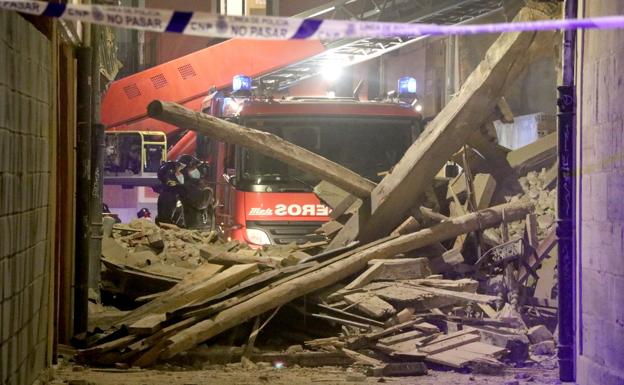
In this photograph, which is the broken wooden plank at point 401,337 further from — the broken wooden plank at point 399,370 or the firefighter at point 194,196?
the firefighter at point 194,196

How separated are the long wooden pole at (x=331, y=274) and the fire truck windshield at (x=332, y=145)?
6.03ft

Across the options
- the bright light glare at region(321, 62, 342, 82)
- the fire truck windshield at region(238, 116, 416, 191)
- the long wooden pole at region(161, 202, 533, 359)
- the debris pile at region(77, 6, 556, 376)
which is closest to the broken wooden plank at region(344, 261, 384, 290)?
the debris pile at region(77, 6, 556, 376)

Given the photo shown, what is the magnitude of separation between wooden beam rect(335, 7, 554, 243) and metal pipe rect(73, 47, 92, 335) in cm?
336

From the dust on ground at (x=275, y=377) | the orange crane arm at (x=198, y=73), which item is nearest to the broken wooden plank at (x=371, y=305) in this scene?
the dust on ground at (x=275, y=377)

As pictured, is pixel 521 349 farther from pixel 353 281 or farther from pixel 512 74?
pixel 512 74

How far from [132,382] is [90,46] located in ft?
12.3

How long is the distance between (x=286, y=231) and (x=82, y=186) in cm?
366

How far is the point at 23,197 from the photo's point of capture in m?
5.39

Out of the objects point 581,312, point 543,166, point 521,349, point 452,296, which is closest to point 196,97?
point 543,166

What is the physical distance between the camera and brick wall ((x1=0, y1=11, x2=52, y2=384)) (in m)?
4.84

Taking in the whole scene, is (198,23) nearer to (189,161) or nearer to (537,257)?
(537,257)

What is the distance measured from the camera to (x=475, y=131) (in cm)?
1046

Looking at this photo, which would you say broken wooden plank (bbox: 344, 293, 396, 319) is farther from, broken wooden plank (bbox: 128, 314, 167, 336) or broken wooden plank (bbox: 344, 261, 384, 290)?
broken wooden plank (bbox: 128, 314, 167, 336)

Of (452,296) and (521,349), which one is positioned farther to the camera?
(452,296)
